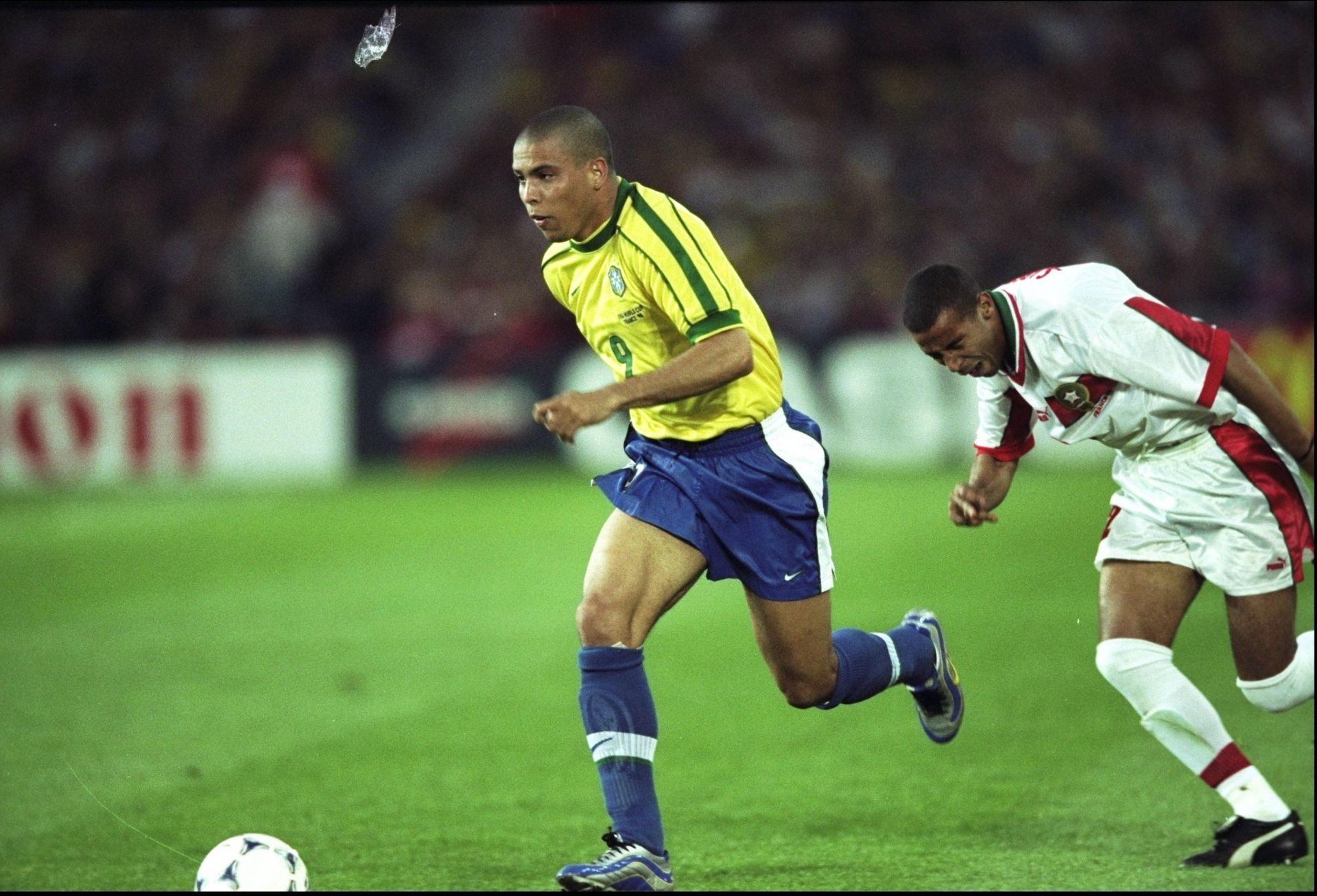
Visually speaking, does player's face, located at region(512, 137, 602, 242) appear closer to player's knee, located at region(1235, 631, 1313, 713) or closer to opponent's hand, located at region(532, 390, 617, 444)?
opponent's hand, located at region(532, 390, 617, 444)

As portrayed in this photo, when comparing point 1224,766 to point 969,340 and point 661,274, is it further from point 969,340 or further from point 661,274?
point 661,274

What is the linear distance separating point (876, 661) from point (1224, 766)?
94cm

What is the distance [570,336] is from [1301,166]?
592 cm

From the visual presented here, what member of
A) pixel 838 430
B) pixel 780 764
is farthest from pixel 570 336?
pixel 780 764

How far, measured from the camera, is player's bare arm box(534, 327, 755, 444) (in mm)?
3412

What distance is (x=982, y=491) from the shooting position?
4344 mm

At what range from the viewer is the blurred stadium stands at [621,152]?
1267 cm

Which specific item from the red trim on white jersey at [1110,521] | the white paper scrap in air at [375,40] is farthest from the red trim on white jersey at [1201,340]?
the white paper scrap in air at [375,40]

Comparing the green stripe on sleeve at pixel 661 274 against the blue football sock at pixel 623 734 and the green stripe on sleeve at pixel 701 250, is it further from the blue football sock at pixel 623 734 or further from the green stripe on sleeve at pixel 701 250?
the blue football sock at pixel 623 734

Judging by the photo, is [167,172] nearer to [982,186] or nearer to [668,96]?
[668,96]

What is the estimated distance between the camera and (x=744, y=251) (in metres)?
13.8

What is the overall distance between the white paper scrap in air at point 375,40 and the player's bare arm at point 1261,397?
228cm

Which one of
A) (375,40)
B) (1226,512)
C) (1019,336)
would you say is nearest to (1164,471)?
(1226,512)

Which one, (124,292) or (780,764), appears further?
(124,292)
